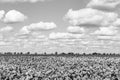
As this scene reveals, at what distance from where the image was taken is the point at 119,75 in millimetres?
19062

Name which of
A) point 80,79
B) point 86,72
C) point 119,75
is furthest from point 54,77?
point 119,75

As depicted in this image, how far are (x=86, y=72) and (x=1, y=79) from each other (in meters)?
6.26

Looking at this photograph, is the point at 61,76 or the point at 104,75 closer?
the point at 61,76

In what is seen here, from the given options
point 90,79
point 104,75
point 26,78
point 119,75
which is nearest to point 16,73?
point 26,78

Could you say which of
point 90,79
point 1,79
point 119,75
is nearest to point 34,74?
point 1,79

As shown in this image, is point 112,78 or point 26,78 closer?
point 26,78

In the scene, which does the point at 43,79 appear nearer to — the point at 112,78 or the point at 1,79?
the point at 1,79

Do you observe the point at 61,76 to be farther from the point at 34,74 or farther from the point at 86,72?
the point at 86,72

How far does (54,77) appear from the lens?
51.6 ft

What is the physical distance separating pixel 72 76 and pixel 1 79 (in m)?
4.50

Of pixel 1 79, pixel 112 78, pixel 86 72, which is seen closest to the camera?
pixel 1 79

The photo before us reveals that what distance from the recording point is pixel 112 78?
18.0m

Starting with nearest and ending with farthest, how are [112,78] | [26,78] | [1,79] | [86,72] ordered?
1. [26,78]
2. [1,79]
3. [112,78]
4. [86,72]

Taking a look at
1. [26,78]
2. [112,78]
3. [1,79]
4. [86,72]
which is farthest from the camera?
[86,72]
